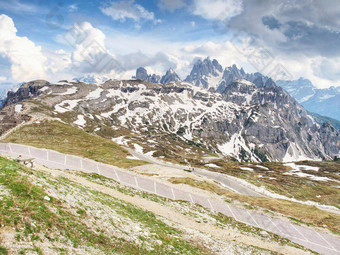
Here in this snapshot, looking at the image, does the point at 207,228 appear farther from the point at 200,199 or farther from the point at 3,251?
the point at 3,251

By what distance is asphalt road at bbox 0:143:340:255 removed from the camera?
4488 cm

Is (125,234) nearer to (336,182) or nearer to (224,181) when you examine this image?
(224,181)

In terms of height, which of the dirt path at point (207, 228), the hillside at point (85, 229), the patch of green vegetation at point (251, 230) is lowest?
the patch of green vegetation at point (251, 230)

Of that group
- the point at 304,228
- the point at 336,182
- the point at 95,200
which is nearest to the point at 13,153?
the point at 95,200

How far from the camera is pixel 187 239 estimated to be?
28344 millimetres

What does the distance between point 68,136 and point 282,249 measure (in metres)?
134

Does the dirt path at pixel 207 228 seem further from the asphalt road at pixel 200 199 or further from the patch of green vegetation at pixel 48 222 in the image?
the asphalt road at pixel 200 199

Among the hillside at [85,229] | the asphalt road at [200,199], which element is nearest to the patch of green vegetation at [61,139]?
the asphalt road at [200,199]

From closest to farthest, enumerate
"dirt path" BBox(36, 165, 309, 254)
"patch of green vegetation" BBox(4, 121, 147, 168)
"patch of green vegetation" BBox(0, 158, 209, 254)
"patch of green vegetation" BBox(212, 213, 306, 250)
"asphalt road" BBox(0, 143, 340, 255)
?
"patch of green vegetation" BBox(0, 158, 209, 254) < "dirt path" BBox(36, 165, 309, 254) < "patch of green vegetation" BBox(212, 213, 306, 250) < "asphalt road" BBox(0, 143, 340, 255) < "patch of green vegetation" BBox(4, 121, 147, 168)

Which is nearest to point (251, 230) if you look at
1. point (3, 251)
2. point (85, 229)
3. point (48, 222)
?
point (85, 229)

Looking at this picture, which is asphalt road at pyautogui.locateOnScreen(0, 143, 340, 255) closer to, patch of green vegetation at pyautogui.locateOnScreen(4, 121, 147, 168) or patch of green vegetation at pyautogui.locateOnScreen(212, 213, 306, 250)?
patch of green vegetation at pyautogui.locateOnScreen(212, 213, 306, 250)

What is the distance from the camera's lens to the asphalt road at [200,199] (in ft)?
147

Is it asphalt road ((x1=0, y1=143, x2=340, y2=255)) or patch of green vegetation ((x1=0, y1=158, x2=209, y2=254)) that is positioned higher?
patch of green vegetation ((x1=0, y1=158, x2=209, y2=254))

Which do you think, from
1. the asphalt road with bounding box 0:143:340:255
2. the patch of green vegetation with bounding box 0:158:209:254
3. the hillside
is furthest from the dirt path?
the asphalt road with bounding box 0:143:340:255
